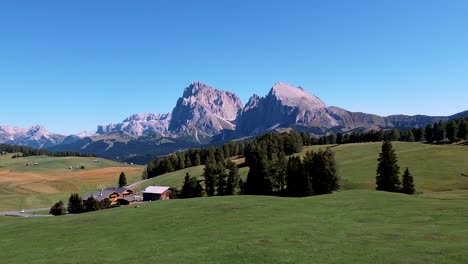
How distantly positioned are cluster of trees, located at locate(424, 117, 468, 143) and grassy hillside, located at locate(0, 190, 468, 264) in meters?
136

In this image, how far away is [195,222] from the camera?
49.4m

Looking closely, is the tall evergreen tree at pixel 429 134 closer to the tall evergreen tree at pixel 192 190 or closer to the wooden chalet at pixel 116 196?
the tall evergreen tree at pixel 192 190

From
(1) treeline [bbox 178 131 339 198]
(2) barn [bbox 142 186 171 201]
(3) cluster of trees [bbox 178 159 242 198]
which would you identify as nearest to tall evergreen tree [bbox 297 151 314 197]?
(1) treeline [bbox 178 131 339 198]

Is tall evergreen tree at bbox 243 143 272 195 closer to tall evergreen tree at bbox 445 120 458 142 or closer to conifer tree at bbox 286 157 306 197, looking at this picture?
conifer tree at bbox 286 157 306 197

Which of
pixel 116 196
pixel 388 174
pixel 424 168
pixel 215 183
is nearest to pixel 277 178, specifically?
pixel 215 183

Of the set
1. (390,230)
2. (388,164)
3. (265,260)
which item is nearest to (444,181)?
(388,164)

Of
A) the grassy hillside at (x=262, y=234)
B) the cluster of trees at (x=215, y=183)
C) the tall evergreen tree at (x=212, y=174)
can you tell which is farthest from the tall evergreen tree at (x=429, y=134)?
the grassy hillside at (x=262, y=234)

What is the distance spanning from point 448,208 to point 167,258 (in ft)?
118

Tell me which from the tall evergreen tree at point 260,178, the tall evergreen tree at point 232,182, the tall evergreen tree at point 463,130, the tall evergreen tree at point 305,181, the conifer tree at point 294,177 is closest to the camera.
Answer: the tall evergreen tree at point 305,181

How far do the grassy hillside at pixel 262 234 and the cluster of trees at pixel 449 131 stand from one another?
446 ft

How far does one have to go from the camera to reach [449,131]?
582 feet

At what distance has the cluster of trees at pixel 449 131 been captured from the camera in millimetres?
170500

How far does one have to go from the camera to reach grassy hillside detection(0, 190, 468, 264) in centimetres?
2992

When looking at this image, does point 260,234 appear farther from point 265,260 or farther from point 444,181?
point 444,181
